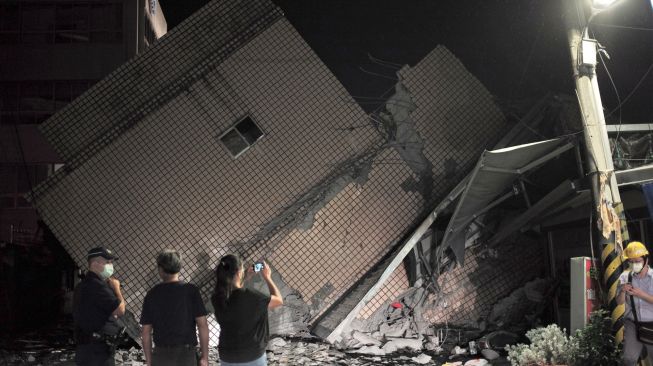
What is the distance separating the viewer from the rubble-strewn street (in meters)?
7.36

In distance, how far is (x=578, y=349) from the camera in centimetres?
591

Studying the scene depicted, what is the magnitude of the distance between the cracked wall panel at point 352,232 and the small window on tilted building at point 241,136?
1.76 m

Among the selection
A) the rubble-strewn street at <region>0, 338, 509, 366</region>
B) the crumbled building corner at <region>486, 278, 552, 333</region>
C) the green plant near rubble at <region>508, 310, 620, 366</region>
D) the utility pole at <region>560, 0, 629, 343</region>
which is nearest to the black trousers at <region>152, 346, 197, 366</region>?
the rubble-strewn street at <region>0, 338, 509, 366</region>

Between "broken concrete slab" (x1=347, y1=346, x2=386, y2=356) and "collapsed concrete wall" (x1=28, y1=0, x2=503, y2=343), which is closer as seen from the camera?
"broken concrete slab" (x1=347, y1=346, x2=386, y2=356)

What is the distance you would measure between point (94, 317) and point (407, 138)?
20.5ft

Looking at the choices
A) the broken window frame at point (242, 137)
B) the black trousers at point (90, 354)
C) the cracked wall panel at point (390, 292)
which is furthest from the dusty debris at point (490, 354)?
the black trousers at point (90, 354)

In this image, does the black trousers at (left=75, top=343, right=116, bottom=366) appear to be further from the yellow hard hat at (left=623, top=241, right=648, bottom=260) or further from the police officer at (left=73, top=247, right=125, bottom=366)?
the yellow hard hat at (left=623, top=241, right=648, bottom=260)

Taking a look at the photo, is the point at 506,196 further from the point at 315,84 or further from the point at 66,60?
the point at 66,60

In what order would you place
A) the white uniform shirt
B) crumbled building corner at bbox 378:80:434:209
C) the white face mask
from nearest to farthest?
the white face mask → the white uniform shirt → crumbled building corner at bbox 378:80:434:209

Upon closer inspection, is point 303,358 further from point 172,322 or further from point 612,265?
point 612,265

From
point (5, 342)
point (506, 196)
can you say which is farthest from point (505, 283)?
point (5, 342)

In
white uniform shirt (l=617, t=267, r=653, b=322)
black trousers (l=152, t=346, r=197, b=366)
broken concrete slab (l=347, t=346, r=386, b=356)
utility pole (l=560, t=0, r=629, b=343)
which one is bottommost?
broken concrete slab (l=347, t=346, r=386, b=356)

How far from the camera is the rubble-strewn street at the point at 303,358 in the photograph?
736 centimetres

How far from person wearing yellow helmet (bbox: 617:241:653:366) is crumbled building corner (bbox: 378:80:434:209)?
12.8ft
